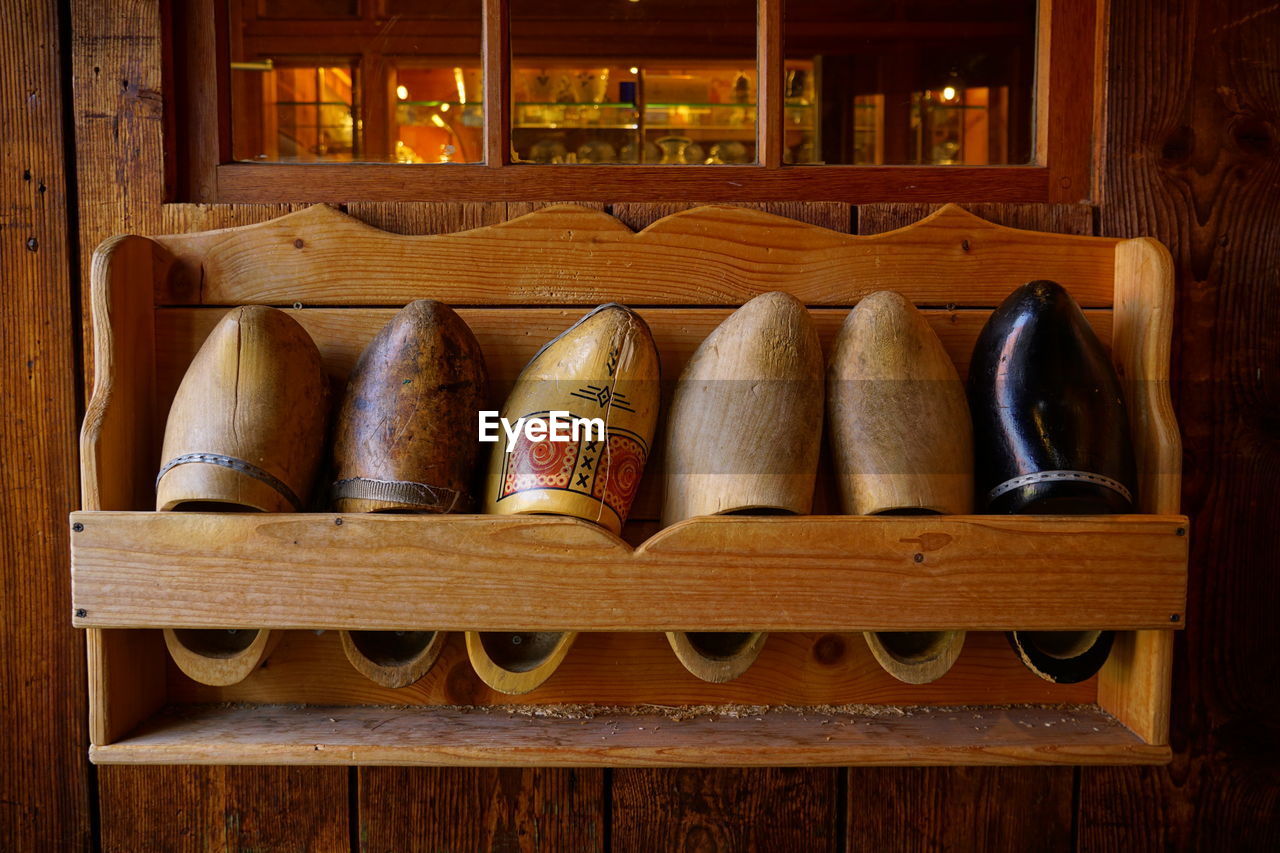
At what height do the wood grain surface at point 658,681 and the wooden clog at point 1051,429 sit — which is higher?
the wooden clog at point 1051,429

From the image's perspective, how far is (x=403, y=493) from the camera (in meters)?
0.74

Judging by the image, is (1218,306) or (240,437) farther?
(1218,306)

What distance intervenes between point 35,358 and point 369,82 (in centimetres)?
104

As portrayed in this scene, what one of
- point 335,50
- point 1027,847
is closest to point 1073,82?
point 1027,847

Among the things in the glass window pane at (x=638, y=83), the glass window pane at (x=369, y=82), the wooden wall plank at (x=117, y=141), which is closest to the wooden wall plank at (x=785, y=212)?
the wooden wall plank at (x=117, y=141)

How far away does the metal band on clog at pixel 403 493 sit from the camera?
74cm

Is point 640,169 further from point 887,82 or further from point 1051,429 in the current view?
point 887,82

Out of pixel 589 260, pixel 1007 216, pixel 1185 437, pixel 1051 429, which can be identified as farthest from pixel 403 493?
→ pixel 1185 437

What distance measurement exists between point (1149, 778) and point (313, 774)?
929 mm

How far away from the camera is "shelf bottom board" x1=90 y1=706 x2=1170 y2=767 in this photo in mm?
768

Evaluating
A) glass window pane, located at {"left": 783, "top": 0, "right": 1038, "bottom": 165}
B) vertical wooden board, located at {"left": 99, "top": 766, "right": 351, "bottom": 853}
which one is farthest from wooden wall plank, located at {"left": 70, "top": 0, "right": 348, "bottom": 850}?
glass window pane, located at {"left": 783, "top": 0, "right": 1038, "bottom": 165}

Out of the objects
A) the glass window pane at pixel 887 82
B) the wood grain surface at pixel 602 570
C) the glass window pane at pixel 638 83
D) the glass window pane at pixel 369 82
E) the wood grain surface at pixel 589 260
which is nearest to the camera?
the wood grain surface at pixel 602 570

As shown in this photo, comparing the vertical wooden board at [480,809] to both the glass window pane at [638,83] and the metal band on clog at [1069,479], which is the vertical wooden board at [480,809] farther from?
Result: the glass window pane at [638,83]

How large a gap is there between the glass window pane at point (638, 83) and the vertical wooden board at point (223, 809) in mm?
1648
